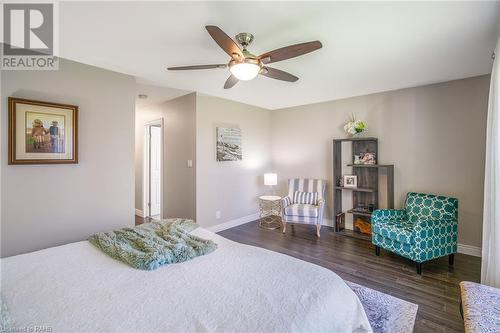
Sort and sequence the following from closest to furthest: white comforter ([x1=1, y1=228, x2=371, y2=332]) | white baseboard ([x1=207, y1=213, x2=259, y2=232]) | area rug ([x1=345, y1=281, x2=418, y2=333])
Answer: white comforter ([x1=1, y1=228, x2=371, y2=332]) → area rug ([x1=345, y1=281, x2=418, y2=333]) → white baseboard ([x1=207, y1=213, x2=259, y2=232])

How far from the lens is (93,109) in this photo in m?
2.77

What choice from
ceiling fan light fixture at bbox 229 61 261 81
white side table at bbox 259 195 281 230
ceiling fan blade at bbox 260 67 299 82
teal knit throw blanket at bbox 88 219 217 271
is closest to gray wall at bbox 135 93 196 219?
white side table at bbox 259 195 281 230

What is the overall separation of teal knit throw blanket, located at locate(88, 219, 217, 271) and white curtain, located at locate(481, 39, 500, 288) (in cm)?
228

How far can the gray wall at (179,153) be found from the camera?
157 inches

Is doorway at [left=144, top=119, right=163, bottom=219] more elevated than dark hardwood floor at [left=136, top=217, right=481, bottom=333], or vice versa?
doorway at [left=144, top=119, right=163, bottom=219]

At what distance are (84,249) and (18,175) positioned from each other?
1.20m

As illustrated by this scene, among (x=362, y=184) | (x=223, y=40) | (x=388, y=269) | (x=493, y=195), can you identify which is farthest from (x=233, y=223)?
(x=493, y=195)

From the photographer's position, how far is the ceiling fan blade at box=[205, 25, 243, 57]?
1.58m

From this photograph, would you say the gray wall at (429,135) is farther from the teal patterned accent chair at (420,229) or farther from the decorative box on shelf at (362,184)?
the teal patterned accent chair at (420,229)

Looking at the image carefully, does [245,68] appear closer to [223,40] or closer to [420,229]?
[223,40]

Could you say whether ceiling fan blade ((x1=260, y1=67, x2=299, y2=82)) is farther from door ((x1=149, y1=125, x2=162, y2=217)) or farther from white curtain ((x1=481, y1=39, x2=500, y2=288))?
door ((x1=149, y1=125, x2=162, y2=217))

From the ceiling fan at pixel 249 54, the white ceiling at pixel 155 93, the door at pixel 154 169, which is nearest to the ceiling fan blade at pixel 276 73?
the ceiling fan at pixel 249 54

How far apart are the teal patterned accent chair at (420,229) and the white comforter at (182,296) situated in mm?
1805

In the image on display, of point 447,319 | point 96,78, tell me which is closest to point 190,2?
point 96,78
